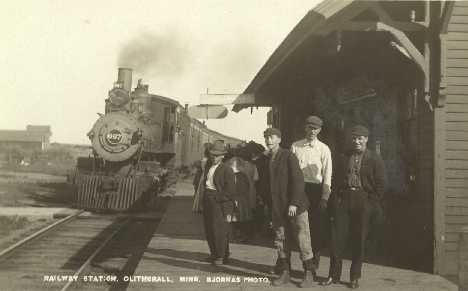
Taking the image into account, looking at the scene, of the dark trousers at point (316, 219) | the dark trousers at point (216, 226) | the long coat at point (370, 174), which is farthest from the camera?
the dark trousers at point (216, 226)

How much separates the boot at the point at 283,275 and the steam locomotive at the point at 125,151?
26.1ft

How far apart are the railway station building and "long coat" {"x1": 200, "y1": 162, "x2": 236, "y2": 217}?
1.89 m

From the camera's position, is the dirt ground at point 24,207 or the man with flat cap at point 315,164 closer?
the man with flat cap at point 315,164

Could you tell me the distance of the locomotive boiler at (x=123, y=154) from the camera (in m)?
12.3

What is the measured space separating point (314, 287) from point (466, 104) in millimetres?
2731

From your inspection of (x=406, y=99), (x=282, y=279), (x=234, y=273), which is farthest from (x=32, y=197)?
(x=282, y=279)

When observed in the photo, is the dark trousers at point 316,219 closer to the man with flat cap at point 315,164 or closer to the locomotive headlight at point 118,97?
the man with flat cap at point 315,164

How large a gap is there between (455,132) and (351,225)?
5.66 ft

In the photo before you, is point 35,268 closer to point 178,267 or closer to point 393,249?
point 178,267

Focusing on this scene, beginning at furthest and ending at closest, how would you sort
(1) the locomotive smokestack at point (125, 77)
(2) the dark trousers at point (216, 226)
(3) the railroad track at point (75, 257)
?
(1) the locomotive smokestack at point (125, 77), (3) the railroad track at point (75, 257), (2) the dark trousers at point (216, 226)

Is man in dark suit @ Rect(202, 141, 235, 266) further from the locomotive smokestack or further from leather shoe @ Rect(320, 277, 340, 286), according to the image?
the locomotive smokestack

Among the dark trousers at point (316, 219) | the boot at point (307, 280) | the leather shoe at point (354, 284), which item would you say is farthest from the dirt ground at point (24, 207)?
the leather shoe at point (354, 284)

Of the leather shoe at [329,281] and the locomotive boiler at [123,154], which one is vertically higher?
the locomotive boiler at [123,154]

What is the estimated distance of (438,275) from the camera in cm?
535
